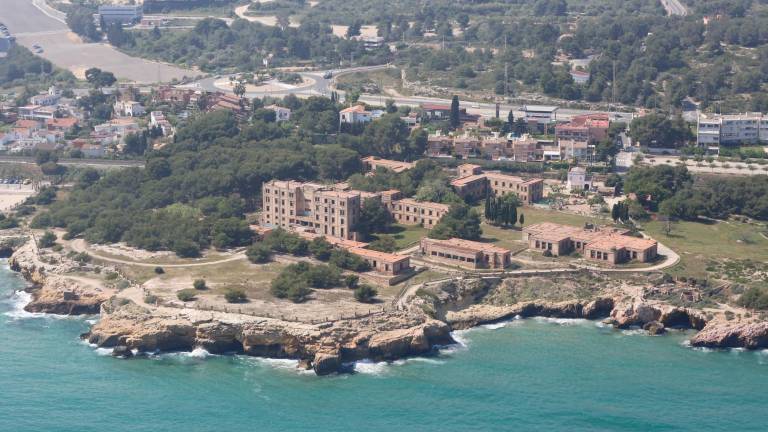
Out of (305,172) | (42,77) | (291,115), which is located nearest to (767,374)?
(305,172)

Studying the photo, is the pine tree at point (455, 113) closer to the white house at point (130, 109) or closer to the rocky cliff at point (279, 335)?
the white house at point (130, 109)

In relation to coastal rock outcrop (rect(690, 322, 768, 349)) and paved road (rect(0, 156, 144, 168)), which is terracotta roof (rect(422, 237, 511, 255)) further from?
paved road (rect(0, 156, 144, 168))

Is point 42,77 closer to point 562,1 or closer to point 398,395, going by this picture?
point 562,1

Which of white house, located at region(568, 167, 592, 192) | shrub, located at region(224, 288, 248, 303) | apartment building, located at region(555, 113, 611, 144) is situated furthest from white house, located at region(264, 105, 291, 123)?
shrub, located at region(224, 288, 248, 303)

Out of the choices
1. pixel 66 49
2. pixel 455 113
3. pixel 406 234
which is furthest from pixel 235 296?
pixel 66 49

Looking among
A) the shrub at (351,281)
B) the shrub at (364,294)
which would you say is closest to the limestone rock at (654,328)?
the shrub at (364,294)

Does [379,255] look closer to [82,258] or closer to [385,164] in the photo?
[82,258]
